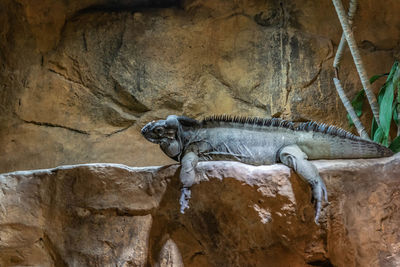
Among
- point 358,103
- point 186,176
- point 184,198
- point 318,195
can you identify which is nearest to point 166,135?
point 186,176

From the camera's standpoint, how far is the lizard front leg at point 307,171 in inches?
110

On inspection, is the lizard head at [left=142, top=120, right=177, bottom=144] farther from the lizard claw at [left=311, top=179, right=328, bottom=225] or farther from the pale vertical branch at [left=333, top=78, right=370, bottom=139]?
the pale vertical branch at [left=333, top=78, right=370, bottom=139]

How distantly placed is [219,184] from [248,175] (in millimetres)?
213

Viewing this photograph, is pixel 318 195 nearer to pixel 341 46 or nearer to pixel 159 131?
pixel 159 131

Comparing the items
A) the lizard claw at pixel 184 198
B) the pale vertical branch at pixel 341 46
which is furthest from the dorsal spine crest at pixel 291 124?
the pale vertical branch at pixel 341 46

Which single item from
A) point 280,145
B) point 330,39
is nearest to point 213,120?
point 280,145

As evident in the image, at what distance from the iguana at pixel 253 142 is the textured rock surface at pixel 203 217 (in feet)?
0.36

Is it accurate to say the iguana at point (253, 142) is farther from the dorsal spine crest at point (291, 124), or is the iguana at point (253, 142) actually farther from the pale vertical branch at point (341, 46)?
the pale vertical branch at point (341, 46)

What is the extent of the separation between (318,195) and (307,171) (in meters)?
0.17

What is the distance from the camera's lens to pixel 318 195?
2.80 meters

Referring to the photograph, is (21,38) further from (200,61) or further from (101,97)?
(200,61)

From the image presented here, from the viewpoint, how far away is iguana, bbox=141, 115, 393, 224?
3127 millimetres

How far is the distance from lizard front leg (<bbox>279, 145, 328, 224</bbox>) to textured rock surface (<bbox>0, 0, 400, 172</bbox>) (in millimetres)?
1741

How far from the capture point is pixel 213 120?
354cm
